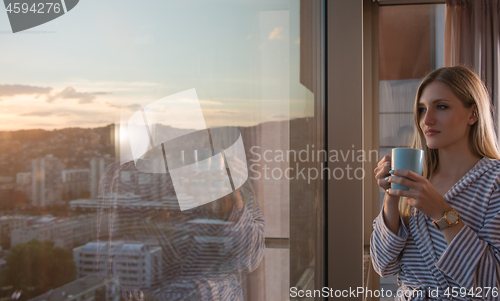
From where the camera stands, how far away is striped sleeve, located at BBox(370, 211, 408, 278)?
3.33ft

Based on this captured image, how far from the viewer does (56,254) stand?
0.20m

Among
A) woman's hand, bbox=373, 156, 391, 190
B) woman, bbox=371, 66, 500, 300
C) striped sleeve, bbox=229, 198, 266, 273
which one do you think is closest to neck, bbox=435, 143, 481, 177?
woman, bbox=371, 66, 500, 300

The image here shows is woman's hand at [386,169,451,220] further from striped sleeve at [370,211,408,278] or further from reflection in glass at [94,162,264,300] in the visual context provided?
reflection in glass at [94,162,264,300]

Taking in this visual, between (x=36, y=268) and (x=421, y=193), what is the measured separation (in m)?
0.89

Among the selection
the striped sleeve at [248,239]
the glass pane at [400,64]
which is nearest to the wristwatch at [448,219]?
the striped sleeve at [248,239]

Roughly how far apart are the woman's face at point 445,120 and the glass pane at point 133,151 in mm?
829

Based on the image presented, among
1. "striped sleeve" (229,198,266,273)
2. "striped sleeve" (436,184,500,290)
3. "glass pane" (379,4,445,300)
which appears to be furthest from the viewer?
"glass pane" (379,4,445,300)

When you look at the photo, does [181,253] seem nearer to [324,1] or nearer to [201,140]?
[201,140]

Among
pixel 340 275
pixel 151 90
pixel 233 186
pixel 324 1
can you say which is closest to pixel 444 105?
pixel 324 1

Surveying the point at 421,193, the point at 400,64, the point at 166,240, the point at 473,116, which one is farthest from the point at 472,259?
the point at 400,64

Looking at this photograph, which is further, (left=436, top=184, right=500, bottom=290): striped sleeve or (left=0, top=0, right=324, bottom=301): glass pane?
(left=436, top=184, right=500, bottom=290): striped sleeve

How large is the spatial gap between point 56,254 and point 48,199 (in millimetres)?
31

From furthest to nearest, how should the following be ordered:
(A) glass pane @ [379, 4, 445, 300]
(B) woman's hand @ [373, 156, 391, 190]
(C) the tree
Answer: (A) glass pane @ [379, 4, 445, 300]
(B) woman's hand @ [373, 156, 391, 190]
(C) the tree

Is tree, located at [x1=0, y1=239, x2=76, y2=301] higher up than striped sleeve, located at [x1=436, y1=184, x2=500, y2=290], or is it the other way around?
tree, located at [x1=0, y1=239, x2=76, y2=301]
